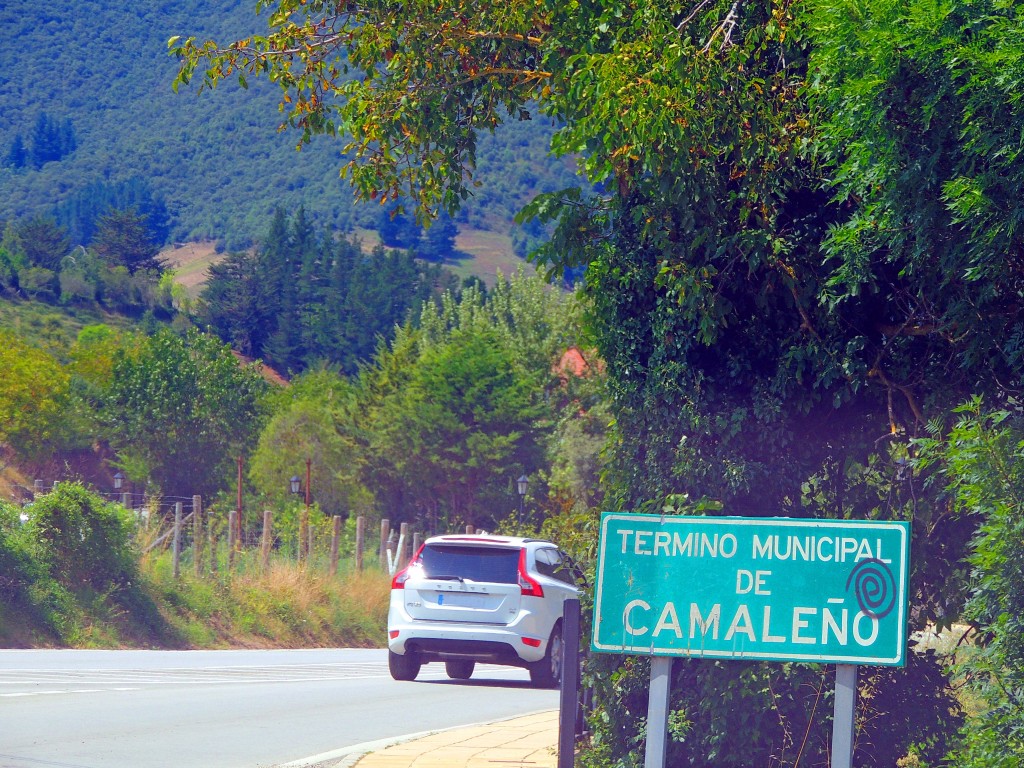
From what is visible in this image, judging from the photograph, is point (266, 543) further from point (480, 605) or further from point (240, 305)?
point (240, 305)

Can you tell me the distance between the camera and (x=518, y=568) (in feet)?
52.1

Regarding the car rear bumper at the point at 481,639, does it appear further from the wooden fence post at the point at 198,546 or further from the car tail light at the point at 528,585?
the wooden fence post at the point at 198,546

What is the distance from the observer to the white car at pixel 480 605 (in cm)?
1564

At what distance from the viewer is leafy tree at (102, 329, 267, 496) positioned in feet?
225

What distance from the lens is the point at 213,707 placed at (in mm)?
12945

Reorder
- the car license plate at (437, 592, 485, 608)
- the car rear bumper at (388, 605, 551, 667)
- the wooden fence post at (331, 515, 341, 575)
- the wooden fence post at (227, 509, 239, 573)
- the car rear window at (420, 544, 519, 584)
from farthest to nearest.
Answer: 1. the wooden fence post at (331, 515, 341, 575)
2. the wooden fence post at (227, 509, 239, 573)
3. the car rear window at (420, 544, 519, 584)
4. the car license plate at (437, 592, 485, 608)
5. the car rear bumper at (388, 605, 551, 667)

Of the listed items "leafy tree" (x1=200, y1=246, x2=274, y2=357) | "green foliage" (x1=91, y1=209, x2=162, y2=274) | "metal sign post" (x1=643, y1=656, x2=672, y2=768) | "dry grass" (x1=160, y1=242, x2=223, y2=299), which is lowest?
"metal sign post" (x1=643, y1=656, x2=672, y2=768)

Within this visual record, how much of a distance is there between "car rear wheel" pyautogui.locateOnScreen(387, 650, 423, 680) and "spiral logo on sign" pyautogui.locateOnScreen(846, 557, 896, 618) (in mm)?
11198

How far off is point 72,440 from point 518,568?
58.5m

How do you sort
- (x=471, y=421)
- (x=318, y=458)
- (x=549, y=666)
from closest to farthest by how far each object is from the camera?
(x=549, y=666) → (x=471, y=421) → (x=318, y=458)

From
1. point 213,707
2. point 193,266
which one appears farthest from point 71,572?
point 193,266

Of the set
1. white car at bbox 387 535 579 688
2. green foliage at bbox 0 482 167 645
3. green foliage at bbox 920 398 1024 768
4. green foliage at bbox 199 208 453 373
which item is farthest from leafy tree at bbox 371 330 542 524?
green foliage at bbox 199 208 453 373

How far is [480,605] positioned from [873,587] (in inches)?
403

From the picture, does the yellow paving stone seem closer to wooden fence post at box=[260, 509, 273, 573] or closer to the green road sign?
the green road sign
